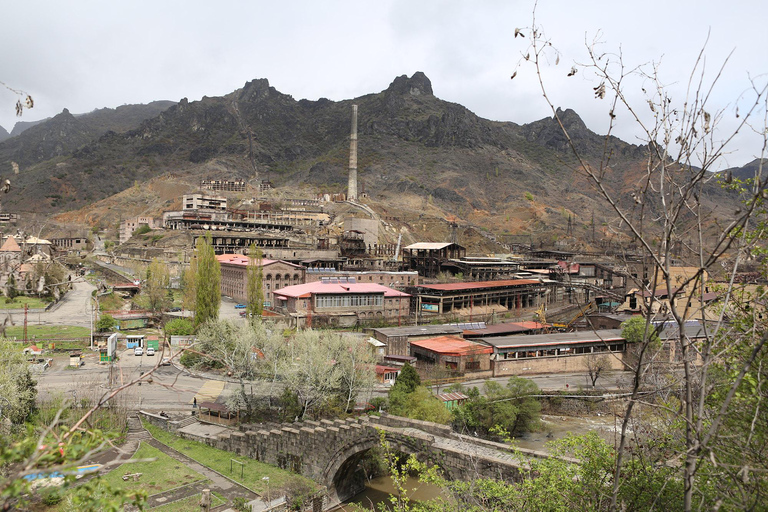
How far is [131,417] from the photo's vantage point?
24.2m

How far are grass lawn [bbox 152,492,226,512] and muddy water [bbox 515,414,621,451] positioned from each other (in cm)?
1434

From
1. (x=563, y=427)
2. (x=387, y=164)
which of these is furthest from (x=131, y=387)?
(x=387, y=164)

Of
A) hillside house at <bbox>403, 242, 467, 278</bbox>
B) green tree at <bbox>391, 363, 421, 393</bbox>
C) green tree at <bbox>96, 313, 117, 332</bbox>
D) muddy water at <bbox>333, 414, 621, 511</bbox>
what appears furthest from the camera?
hillside house at <bbox>403, 242, 467, 278</bbox>

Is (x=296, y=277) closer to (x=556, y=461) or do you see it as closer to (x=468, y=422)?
(x=468, y=422)

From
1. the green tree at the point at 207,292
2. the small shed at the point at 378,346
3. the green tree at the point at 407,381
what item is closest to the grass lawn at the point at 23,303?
the green tree at the point at 207,292

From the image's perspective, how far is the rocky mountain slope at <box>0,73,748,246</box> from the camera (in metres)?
132

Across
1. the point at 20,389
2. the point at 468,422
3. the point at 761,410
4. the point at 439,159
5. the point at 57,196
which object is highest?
the point at 439,159

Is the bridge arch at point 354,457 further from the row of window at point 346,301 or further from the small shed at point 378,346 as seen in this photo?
the row of window at point 346,301

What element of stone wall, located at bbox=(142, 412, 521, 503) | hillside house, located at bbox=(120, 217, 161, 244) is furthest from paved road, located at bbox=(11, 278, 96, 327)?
hillside house, located at bbox=(120, 217, 161, 244)

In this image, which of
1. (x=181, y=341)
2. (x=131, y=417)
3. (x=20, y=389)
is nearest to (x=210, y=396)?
(x=131, y=417)

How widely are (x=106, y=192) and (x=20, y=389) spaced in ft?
457

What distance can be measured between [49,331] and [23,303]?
12996 mm

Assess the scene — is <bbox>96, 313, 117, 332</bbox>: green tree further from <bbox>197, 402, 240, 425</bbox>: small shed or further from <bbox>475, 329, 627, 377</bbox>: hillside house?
<bbox>475, 329, 627, 377</bbox>: hillside house

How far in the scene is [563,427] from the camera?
27766mm
